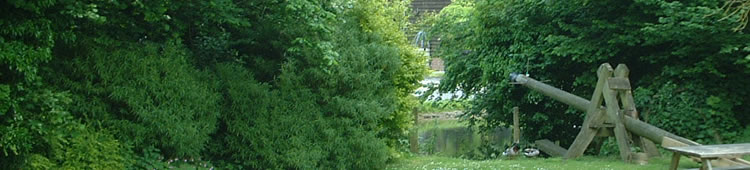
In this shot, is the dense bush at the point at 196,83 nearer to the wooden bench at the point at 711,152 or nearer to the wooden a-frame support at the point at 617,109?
the wooden a-frame support at the point at 617,109

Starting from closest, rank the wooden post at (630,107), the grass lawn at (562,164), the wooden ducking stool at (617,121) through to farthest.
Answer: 1. the grass lawn at (562,164)
2. the wooden ducking stool at (617,121)
3. the wooden post at (630,107)

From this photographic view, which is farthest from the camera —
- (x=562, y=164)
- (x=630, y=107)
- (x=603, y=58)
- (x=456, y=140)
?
(x=456, y=140)

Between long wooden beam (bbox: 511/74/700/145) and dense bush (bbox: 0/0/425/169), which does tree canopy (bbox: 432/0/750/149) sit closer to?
long wooden beam (bbox: 511/74/700/145)

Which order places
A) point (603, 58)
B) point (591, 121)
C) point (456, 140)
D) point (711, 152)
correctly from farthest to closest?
point (456, 140), point (603, 58), point (591, 121), point (711, 152)

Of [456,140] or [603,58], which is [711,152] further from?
[456,140]

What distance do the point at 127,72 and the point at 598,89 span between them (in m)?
7.14

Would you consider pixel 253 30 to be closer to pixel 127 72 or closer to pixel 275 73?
pixel 275 73

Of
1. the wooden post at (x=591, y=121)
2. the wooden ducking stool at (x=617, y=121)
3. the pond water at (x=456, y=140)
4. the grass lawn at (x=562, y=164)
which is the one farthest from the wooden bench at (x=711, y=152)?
the pond water at (x=456, y=140)

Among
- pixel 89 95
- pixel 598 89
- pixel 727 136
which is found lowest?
pixel 727 136

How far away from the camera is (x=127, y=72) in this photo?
870 cm

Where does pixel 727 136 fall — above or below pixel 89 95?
below

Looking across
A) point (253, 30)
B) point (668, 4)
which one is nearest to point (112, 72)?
point (253, 30)

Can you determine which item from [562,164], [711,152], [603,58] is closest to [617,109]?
[562,164]

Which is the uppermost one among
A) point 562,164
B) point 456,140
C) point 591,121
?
point 591,121
